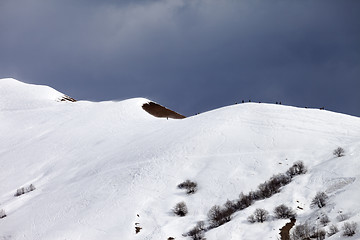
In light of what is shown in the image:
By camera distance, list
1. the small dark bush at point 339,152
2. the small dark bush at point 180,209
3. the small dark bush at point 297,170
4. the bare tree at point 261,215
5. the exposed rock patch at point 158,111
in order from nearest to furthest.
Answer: the bare tree at point 261,215, the small dark bush at point 180,209, the small dark bush at point 297,170, the small dark bush at point 339,152, the exposed rock patch at point 158,111

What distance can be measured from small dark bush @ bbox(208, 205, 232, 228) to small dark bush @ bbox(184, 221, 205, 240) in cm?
58

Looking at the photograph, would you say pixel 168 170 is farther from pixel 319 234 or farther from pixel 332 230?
pixel 332 230

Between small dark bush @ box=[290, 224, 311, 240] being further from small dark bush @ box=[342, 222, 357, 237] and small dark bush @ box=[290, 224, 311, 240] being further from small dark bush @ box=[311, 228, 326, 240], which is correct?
small dark bush @ box=[342, 222, 357, 237]

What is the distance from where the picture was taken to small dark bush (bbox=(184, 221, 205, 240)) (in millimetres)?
16614

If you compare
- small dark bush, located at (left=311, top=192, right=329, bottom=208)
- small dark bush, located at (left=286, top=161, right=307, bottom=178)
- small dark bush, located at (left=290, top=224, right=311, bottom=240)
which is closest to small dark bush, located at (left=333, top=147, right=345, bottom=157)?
small dark bush, located at (left=286, top=161, right=307, bottom=178)

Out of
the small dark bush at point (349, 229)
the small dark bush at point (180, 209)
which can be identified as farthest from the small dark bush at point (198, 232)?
the small dark bush at point (349, 229)

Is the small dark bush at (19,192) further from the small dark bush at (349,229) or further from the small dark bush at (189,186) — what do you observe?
the small dark bush at (349,229)

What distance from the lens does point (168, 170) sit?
24891 mm

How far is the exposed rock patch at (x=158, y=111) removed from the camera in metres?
52.5

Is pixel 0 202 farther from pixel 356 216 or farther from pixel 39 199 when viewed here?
pixel 356 216

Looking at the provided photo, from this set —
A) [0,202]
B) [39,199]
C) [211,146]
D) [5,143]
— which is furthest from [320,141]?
[5,143]

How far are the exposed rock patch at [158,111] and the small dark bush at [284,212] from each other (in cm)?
3595

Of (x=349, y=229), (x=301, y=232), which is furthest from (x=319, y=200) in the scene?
(x=349, y=229)

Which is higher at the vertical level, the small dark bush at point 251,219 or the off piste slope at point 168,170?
the off piste slope at point 168,170
